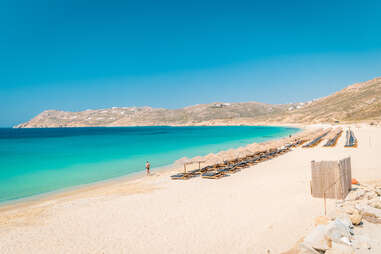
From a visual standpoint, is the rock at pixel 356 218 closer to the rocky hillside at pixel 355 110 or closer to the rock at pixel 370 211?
the rock at pixel 370 211

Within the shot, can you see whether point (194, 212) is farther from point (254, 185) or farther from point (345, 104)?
point (345, 104)

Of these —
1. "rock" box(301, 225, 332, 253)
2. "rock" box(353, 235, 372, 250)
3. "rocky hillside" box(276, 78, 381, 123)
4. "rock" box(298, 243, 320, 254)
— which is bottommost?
"rock" box(298, 243, 320, 254)

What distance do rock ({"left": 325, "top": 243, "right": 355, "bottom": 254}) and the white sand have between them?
1.65m

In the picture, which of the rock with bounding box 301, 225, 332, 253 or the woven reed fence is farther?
the woven reed fence

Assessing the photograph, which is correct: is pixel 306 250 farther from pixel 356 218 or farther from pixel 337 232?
pixel 356 218

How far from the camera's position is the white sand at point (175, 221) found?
727cm

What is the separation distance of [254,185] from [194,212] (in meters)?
5.04

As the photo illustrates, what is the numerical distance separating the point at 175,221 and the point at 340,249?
5.33 m

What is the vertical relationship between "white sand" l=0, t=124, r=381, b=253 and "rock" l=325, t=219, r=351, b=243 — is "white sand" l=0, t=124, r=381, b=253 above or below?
below

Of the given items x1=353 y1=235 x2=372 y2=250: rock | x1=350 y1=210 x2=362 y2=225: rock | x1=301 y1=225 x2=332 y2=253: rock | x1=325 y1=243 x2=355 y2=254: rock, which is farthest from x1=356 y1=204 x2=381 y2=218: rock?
x1=325 y1=243 x2=355 y2=254: rock

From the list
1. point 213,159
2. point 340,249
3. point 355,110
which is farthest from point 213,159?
point 355,110

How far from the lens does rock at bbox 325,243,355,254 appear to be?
4.91 metres

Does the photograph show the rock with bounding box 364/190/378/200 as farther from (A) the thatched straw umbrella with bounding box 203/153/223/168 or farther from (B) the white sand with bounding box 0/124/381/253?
(A) the thatched straw umbrella with bounding box 203/153/223/168

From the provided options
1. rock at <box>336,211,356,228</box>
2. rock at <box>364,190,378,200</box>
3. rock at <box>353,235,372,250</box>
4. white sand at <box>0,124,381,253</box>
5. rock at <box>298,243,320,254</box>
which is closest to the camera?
rock at <box>353,235,372,250</box>
